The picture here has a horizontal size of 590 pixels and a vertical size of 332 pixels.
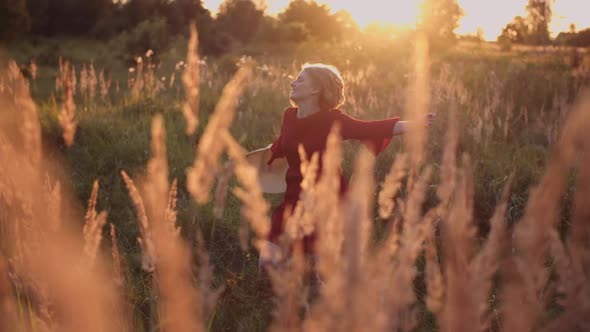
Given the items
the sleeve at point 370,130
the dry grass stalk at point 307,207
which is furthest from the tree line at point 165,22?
the dry grass stalk at point 307,207

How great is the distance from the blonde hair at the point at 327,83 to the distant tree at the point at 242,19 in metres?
28.5

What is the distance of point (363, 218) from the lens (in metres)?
0.66

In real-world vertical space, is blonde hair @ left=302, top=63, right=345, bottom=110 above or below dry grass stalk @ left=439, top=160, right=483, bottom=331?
above

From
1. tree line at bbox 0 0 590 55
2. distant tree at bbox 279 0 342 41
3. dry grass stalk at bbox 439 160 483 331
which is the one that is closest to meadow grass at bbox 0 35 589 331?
dry grass stalk at bbox 439 160 483 331

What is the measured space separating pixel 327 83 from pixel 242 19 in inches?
1170

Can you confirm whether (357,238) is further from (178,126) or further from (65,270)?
(178,126)

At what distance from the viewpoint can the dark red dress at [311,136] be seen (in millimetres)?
2568

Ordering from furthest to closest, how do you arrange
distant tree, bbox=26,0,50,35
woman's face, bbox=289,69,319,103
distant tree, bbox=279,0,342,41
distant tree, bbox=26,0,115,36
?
1. distant tree, bbox=279,0,342,41
2. distant tree, bbox=26,0,115,36
3. distant tree, bbox=26,0,50,35
4. woman's face, bbox=289,69,319,103

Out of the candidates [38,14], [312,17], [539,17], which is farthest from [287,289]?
[312,17]

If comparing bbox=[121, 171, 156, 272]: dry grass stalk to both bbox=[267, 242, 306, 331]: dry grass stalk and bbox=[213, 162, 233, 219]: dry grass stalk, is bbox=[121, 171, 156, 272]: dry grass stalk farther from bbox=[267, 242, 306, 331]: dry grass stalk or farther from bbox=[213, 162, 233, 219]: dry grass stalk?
bbox=[267, 242, 306, 331]: dry grass stalk

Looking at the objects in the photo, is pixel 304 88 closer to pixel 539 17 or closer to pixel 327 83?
pixel 327 83

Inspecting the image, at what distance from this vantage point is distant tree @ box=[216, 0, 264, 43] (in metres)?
30.6

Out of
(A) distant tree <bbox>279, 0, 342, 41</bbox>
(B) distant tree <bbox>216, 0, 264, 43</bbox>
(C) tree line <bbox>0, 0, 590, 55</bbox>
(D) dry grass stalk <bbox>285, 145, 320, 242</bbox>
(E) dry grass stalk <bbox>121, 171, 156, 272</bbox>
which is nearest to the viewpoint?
(D) dry grass stalk <bbox>285, 145, 320, 242</bbox>

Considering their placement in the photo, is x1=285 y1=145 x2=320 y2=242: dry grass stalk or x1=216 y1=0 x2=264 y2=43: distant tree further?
x1=216 y1=0 x2=264 y2=43: distant tree
